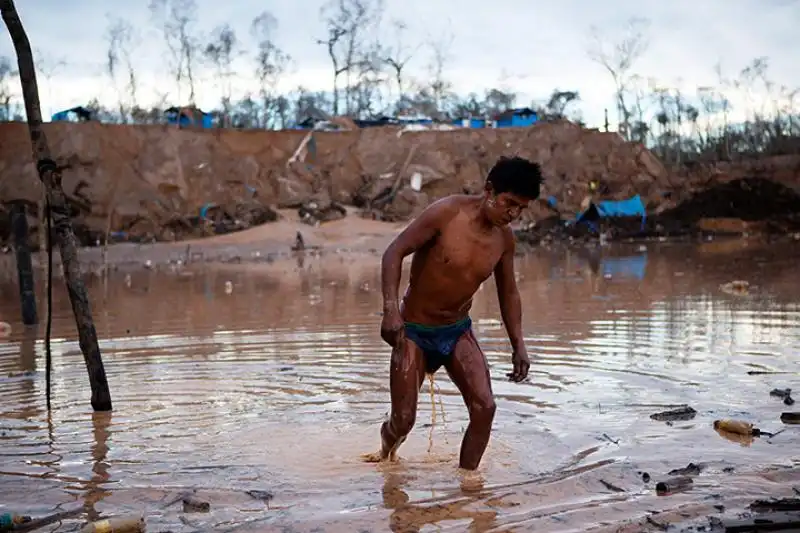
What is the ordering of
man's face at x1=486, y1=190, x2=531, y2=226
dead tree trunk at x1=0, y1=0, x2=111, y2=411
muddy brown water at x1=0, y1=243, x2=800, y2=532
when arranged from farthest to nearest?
dead tree trunk at x1=0, y1=0, x2=111, y2=411 < man's face at x1=486, y1=190, x2=531, y2=226 < muddy brown water at x1=0, y1=243, x2=800, y2=532

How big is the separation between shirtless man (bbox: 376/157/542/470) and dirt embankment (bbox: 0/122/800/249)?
3307 cm

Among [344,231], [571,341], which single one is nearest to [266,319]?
[571,341]

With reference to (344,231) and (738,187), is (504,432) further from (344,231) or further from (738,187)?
(738,187)

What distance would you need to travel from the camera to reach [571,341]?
1060cm

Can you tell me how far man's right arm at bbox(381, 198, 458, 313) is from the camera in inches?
207

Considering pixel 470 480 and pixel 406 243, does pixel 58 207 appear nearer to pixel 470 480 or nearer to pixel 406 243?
pixel 406 243

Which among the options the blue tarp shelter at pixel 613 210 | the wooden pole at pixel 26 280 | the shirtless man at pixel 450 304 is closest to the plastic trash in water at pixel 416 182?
the blue tarp shelter at pixel 613 210

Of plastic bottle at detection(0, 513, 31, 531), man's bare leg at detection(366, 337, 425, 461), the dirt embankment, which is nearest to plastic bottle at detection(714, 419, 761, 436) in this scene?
man's bare leg at detection(366, 337, 425, 461)

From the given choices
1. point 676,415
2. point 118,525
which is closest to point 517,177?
point 676,415

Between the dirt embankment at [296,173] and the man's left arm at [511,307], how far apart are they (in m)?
33.0

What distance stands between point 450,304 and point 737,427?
6.69 feet

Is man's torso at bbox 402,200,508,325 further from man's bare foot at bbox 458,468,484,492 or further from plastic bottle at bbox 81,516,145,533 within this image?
plastic bottle at bbox 81,516,145,533

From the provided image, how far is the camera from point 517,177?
513 cm

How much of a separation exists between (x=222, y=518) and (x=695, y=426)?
10.5ft
